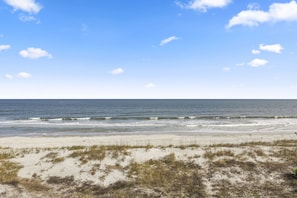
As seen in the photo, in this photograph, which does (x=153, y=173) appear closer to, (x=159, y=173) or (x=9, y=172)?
(x=159, y=173)

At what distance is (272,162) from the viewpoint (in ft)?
54.2

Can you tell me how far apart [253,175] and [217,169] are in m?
1.89

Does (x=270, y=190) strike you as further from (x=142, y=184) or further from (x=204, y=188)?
(x=142, y=184)

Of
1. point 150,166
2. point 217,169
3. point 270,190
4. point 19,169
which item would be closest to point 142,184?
point 150,166

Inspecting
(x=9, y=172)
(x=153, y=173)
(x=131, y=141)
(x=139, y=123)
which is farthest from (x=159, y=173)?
(x=139, y=123)

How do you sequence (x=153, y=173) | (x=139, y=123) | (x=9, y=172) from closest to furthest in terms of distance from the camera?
(x=153, y=173), (x=9, y=172), (x=139, y=123)

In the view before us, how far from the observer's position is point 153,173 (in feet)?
48.8

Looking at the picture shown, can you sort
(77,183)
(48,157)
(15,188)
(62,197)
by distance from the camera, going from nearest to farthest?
(62,197) < (15,188) < (77,183) < (48,157)

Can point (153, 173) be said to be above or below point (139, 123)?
above

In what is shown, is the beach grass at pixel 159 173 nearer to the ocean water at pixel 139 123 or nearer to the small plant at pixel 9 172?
the small plant at pixel 9 172

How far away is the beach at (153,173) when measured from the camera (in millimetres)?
12680

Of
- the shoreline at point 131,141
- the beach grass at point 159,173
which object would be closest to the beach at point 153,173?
the beach grass at point 159,173

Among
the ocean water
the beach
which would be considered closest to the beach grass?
the beach

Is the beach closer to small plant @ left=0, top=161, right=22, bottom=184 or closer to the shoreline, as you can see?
small plant @ left=0, top=161, right=22, bottom=184
